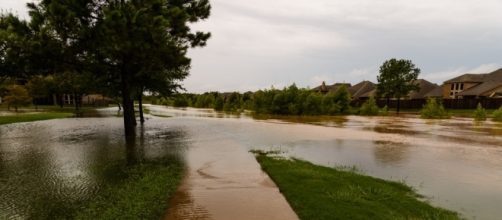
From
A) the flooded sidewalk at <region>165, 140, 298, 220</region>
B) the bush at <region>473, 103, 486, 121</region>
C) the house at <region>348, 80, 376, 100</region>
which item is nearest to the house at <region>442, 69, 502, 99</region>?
the bush at <region>473, 103, 486, 121</region>

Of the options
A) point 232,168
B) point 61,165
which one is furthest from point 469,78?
point 61,165

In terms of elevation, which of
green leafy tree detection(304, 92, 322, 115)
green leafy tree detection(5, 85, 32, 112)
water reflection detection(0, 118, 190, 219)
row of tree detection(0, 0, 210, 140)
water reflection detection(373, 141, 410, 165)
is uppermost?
row of tree detection(0, 0, 210, 140)

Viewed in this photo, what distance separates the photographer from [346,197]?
7.99m

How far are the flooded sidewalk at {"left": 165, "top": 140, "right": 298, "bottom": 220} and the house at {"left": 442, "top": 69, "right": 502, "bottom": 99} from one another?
56.3m

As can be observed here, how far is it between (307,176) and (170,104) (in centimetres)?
11218

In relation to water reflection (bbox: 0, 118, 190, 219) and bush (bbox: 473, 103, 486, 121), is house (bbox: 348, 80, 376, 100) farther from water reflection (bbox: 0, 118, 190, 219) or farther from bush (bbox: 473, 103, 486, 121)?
water reflection (bbox: 0, 118, 190, 219)

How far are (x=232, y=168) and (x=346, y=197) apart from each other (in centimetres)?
463

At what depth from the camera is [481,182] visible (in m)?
10.7

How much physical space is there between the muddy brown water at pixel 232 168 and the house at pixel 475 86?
1585 inches

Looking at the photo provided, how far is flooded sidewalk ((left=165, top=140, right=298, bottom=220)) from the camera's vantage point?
6.94 meters

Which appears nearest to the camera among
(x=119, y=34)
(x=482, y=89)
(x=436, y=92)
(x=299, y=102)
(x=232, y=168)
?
(x=232, y=168)

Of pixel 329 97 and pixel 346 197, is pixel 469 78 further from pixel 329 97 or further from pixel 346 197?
pixel 346 197

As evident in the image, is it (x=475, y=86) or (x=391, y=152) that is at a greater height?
(x=475, y=86)

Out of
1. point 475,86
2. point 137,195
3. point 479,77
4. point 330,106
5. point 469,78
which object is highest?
point 479,77
